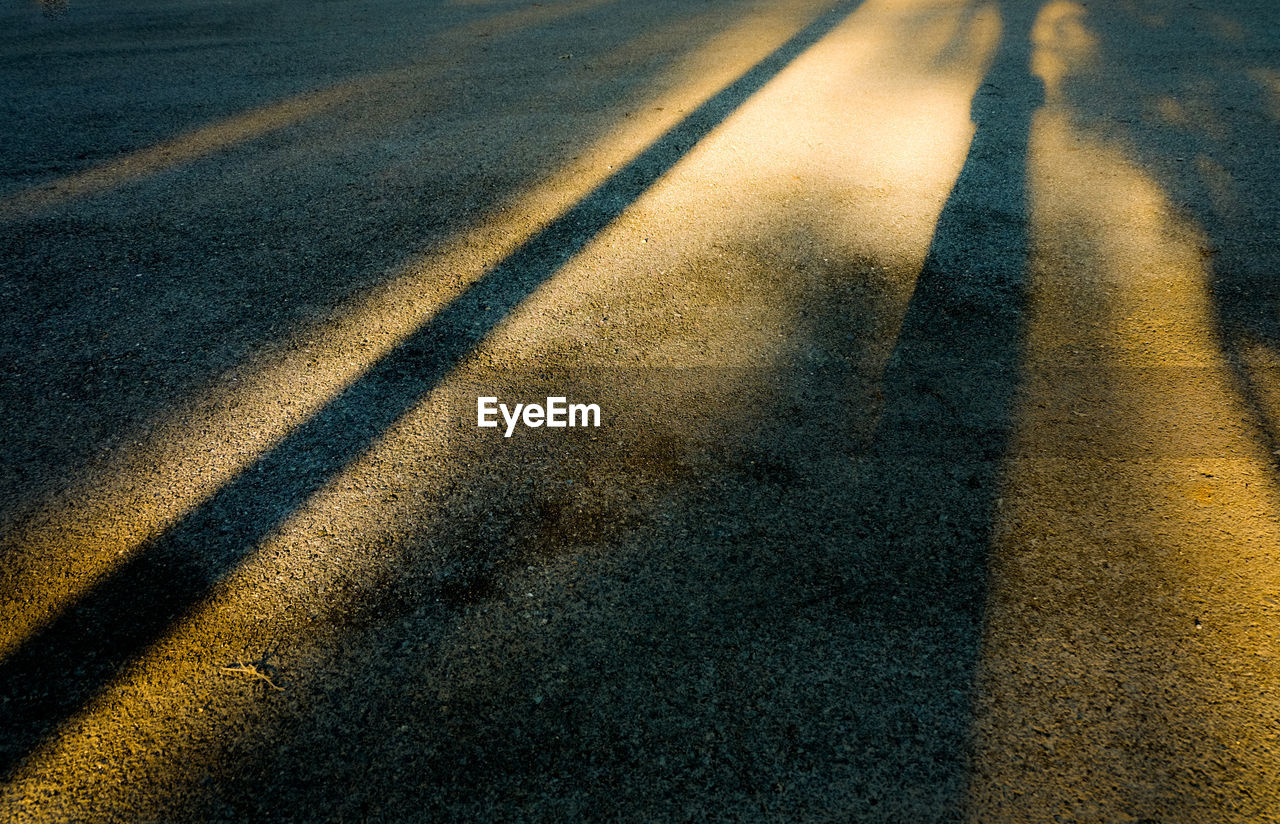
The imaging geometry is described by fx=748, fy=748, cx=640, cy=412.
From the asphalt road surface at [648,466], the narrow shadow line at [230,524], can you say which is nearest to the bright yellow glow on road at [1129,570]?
the asphalt road surface at [648,466]

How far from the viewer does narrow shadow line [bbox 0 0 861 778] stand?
2596 mm

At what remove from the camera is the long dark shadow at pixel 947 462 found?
254 centimetres

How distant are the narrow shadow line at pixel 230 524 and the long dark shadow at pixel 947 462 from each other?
2.24m

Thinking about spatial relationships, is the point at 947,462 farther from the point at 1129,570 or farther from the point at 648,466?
Result: the point at 648,466

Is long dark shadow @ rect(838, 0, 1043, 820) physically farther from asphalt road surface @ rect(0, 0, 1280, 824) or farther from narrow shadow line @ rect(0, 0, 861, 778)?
narrow shadow line @ rect(0, 0, 861, 778)

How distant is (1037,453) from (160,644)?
143 inches

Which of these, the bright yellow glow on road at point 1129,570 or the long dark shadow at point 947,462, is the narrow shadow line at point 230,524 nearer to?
the long dark shadow at point 947,462

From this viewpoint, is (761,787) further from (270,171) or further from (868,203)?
(270,171)

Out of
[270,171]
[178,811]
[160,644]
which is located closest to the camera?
[178,811]

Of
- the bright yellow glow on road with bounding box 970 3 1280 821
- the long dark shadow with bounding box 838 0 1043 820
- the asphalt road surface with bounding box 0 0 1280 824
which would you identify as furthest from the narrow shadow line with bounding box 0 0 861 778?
the bright yellow glow on road with bounding box 970 3 1280 821

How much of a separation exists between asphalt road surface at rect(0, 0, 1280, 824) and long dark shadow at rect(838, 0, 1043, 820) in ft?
0.07

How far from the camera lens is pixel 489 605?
2830mm

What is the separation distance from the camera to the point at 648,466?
3.38m

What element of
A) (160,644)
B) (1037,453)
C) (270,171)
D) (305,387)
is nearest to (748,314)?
(1037,453)
